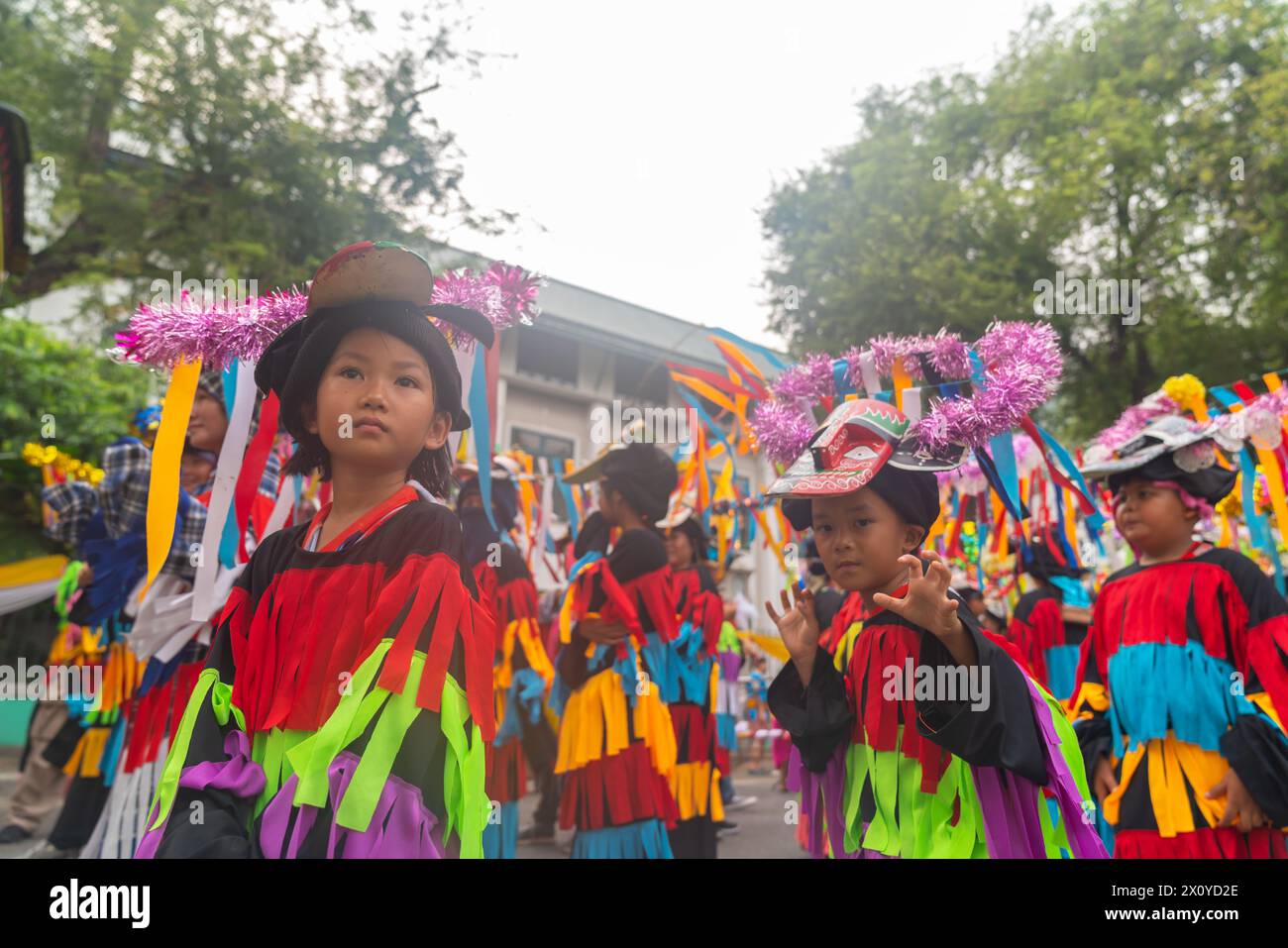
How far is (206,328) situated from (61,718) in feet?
17.0

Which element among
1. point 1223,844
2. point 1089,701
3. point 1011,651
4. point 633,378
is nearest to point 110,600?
point 1011,651

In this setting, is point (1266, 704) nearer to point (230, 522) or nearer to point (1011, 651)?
point (1011, 651)

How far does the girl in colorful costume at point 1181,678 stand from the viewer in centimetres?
292

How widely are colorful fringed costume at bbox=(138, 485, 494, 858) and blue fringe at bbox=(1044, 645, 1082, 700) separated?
13.8 feet

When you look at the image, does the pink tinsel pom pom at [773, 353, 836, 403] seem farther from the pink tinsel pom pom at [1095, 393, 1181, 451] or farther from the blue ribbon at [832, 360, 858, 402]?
the pink tinsel pom pom at [1095, 393, 1181, 451]

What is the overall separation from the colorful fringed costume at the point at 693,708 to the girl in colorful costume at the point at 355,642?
2672mm

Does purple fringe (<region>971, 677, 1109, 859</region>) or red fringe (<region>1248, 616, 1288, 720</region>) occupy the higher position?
red fringe (<region>1248, 616, 1288, 720</region>)

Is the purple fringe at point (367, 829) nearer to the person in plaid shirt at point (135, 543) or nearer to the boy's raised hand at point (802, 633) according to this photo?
the boy's raised hand at point (802, 633)

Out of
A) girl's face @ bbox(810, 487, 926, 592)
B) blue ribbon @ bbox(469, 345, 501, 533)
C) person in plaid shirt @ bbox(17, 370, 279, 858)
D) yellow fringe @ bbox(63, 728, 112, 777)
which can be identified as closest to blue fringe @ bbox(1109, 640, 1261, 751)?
girl's face @ bbox(810, 487, 926, 592)

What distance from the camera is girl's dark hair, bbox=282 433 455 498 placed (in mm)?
2180

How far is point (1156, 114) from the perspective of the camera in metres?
15.4

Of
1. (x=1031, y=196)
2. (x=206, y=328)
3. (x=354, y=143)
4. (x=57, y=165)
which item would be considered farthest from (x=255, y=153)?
(x=1031, y=196)
